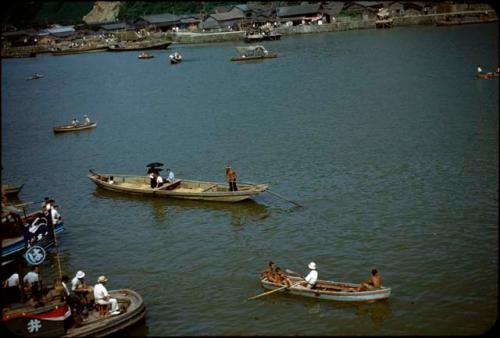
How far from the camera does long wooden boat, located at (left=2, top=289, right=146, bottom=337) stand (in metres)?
13.3

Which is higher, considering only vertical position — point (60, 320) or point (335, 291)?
point (60, 320)

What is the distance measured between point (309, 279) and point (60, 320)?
6.64 meters

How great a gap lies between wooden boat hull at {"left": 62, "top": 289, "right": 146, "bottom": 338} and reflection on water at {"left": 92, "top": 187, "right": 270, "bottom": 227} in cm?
756

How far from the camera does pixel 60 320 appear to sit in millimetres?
13445

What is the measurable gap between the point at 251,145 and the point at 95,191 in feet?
31.7

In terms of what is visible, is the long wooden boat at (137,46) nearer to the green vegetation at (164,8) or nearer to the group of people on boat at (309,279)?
the green vegetation at (164,8)

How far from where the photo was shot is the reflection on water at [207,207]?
22656 millimetres

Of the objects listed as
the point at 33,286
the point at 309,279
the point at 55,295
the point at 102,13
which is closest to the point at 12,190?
the point at 33,286

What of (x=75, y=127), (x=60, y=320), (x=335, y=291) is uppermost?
(x=75, y=127)

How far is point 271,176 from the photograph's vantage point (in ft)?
87.9

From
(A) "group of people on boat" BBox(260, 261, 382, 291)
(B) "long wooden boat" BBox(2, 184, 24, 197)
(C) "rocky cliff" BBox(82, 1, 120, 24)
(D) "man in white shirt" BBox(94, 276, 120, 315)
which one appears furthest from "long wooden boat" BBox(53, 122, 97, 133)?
(C) "rocky cliff" BBox(82, 1, 120, 24)

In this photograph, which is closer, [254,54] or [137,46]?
[254,54]

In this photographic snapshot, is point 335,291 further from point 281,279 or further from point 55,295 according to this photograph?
point 55,295

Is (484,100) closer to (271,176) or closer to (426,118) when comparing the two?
(426,118)
